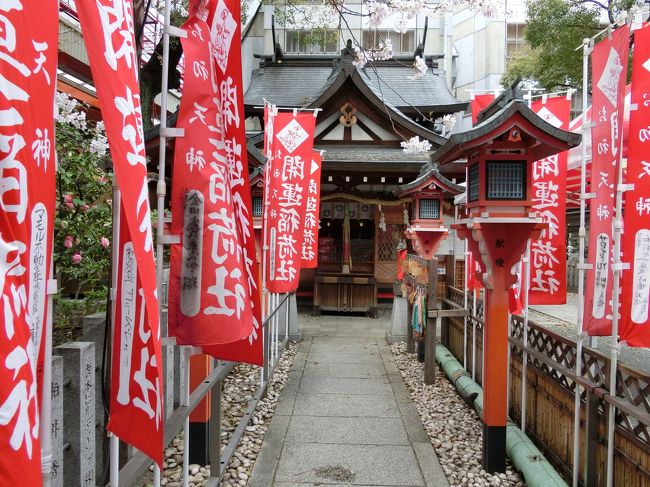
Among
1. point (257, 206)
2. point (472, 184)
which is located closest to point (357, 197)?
point (257, 206)

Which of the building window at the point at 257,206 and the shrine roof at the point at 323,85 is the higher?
the shrine roof at the point at 323,85

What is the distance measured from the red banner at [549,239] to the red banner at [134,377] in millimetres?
4534

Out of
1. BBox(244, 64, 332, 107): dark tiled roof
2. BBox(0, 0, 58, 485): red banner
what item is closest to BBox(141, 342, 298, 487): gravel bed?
BBox(0, 0, 58, 485): red banner

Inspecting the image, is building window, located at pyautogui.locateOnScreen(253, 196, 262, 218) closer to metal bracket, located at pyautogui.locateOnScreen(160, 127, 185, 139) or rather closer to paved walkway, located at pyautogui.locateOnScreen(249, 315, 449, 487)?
paved walkway, located at pyautogui.locateOnScreen(249, 315, 449, 487)

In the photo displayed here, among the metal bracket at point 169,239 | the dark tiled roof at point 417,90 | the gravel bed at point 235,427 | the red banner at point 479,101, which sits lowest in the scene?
the gravel bed at point 235,427

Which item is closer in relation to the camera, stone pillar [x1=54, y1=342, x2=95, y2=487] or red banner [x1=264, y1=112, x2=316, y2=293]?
stone pillar [x1=54, y1=342, x2=95, y2=487]

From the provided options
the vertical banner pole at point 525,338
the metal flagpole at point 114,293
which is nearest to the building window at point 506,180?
the vertical banner pole at point 525,338


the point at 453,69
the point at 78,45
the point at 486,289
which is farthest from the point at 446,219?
the point at 453,69

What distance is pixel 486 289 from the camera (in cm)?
503

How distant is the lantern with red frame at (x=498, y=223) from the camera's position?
4676mm

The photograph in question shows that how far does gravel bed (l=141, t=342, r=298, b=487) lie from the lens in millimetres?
4414

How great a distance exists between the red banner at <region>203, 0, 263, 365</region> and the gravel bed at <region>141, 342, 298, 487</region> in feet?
6.73

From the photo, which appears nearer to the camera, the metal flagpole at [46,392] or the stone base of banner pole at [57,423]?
the metal flagpole at [46,392]

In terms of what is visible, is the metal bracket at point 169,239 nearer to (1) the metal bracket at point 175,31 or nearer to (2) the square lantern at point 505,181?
(1) the metal bracket at point 175,31
